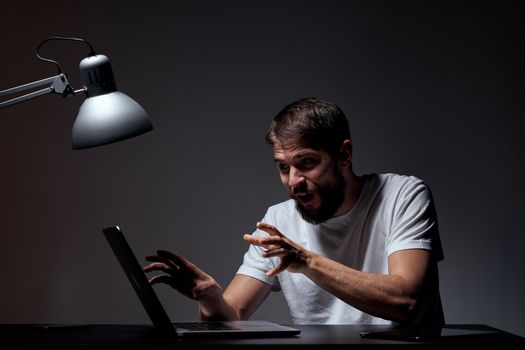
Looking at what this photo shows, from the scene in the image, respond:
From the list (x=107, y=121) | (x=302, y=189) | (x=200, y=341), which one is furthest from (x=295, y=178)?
(x=200, y=341)

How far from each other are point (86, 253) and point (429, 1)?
1726 millimetres

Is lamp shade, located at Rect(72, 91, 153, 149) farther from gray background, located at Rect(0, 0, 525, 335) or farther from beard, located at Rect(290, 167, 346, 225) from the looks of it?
gray background, located at Rect(0, 0, 525, 335)

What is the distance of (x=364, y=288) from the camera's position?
170cm

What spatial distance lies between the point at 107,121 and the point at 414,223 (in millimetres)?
842

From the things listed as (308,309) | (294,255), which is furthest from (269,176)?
(294,255)

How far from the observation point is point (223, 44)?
2965 millimetres

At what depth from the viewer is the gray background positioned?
2873 mm

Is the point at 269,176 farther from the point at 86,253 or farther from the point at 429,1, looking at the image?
the point at 429,1

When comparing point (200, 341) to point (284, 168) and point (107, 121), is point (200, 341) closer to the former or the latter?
point (107, 121)

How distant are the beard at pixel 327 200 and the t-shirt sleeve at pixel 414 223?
0.17 metres

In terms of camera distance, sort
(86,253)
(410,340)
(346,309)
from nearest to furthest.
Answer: (410,340) < (346,309) < (86,253)

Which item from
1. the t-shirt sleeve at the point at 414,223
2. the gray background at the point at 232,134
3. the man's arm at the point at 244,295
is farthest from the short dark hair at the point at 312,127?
the gray background at the point at 232,134

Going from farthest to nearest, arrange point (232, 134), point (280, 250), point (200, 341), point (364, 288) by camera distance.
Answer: point (232, 134), point (364, 288), point (280, 250), point (200, 341)

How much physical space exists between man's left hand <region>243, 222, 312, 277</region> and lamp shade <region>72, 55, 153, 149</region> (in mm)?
368
